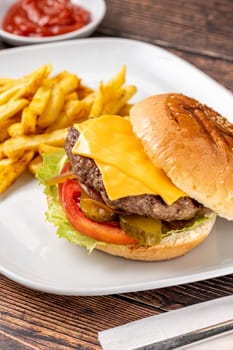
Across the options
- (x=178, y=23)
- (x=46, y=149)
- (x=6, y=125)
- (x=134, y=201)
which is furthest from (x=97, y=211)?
(x=178, y=23)

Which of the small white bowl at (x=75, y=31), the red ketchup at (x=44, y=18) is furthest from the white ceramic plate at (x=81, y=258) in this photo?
the red ketchup at (x=44, y=18)

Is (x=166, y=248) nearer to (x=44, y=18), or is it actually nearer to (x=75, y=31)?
(x=75, y=31)

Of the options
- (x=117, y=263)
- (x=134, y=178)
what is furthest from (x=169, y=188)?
(x=117, y=263)

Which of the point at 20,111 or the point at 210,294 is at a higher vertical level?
the point at 20,111

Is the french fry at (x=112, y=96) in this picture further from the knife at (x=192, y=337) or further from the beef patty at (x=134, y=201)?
the knife at (x=192, y=337)

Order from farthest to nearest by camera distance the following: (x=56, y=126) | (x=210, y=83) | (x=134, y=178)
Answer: (x=210, y=83) → (x=56, y=126) → (x=134, y=178)

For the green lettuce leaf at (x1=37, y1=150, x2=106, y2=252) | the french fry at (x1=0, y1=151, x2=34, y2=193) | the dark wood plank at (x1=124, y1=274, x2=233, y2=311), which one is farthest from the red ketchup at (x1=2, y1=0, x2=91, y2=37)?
the dark wood plank at (x1=124, y1=274, x2=233, y2=311)

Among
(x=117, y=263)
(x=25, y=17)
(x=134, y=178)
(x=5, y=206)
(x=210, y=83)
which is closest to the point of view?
(x=134, y=178)

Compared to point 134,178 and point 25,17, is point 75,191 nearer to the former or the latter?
point 134,178
